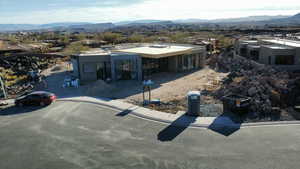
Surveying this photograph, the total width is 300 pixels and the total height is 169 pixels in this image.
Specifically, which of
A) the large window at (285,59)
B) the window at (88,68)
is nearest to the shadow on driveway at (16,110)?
the window at (88,68)

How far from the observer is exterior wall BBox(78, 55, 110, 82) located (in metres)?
29.0

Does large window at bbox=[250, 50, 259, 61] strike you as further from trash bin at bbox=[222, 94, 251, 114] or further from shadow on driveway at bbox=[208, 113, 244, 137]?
shadow on driveway at bbox=[208, 113, 244, 137]

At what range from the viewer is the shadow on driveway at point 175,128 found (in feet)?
46.4

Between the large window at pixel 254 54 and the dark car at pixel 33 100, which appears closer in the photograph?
the dark car at pixel 33 100

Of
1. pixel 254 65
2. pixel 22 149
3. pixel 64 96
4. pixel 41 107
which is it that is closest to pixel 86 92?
pixel 64 96

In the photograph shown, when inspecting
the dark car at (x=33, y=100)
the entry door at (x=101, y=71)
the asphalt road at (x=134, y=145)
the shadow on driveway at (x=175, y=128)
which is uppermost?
the entry door at (x=101, y=71)

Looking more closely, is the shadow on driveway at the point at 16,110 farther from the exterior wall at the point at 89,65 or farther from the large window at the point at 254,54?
the large window at the point at 254,54

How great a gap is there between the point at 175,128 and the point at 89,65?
1757cm

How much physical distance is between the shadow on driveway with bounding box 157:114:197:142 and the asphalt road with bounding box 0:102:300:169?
0.06m

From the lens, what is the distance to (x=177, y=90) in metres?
24.9

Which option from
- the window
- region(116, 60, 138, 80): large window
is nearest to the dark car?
the window

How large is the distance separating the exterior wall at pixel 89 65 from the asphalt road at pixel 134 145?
12465 mm

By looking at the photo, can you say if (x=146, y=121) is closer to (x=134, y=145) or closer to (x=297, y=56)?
(x=134, y=145)

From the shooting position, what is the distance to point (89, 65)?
29422 millimetres
